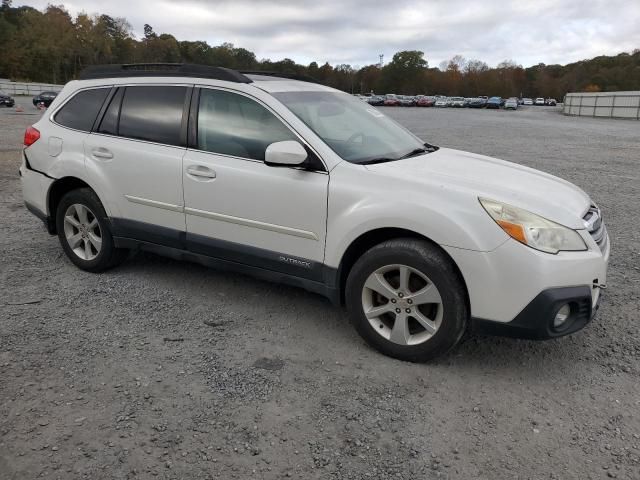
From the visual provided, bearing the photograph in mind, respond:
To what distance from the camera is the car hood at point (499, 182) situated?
11.0ft

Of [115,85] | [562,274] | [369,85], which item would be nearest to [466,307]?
[562,274]

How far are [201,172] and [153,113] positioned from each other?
81 cm

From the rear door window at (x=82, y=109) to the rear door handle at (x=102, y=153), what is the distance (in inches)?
10.0

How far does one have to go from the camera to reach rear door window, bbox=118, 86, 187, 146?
14.4ft

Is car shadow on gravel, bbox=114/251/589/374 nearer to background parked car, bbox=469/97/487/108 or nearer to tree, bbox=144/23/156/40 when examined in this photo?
background parked car, bbox=469/97/487/108

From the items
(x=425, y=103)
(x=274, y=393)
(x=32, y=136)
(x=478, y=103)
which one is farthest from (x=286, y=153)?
(x=425, y=103)

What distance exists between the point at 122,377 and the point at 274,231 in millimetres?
1368

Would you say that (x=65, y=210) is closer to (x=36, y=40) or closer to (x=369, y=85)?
(x=36, y=40)

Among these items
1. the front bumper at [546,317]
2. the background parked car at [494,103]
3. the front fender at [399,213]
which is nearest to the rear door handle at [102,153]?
the front fender at [399,213]

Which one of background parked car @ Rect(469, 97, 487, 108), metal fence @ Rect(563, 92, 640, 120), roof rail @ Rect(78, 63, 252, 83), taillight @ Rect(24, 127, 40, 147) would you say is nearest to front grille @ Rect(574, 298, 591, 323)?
roof rail @ Rect(78, 63, 252, 83)

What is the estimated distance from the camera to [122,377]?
331 cm

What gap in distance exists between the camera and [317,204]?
368 centimetres

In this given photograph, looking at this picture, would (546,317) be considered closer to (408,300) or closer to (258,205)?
(408,300)

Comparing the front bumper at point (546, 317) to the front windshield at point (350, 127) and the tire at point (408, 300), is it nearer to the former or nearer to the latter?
the tire at point (408, 300)
